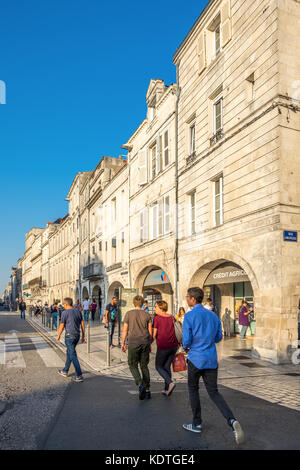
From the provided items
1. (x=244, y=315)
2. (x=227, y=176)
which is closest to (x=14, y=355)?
(x=244, y=315)

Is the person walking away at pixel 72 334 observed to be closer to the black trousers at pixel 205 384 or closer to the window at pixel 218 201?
the black trousers at pixel 205 384

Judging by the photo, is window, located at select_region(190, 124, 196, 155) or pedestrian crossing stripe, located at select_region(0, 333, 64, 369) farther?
window, located at select_region(190, 124, 196, 155)

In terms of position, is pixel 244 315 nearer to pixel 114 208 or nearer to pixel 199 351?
pixel 199 351

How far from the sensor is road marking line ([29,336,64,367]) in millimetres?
10455

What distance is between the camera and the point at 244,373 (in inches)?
365

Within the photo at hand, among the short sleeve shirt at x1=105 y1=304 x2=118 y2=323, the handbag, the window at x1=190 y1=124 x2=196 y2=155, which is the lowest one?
the handbag

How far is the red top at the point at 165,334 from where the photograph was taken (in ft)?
23.4

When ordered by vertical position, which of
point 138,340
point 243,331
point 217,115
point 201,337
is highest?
point 217,115

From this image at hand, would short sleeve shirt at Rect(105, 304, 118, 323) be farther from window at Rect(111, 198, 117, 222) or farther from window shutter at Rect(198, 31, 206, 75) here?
window at Rect(111, 198, 117, 222)

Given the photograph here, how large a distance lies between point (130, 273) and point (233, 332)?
8.76 m

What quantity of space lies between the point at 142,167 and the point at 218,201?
836 centimetres

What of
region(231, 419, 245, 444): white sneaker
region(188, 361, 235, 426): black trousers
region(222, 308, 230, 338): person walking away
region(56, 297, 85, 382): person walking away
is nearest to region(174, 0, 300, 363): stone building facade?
region(222, 308, 230, 338): person walking away

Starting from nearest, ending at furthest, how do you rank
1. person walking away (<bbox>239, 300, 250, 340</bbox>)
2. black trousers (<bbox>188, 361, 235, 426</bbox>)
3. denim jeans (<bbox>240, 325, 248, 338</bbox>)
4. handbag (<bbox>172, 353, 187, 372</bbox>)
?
black trousers (<bbox>188, 361, 235, 426</bbox>)
handbag (<bbox>172, 353, 187, 372</bbox>)
person walking away (<bbox>239, 300, 250, 340</bbox>)
denim jeans (<bbox>240, 325, 248, 338</bbox>)

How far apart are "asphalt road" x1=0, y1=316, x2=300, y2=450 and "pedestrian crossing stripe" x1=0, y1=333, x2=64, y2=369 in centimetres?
251
